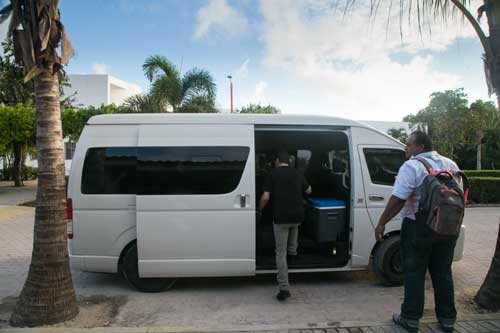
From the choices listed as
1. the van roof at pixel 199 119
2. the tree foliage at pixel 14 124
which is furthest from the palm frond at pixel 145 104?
the van roof at pixel 199 119

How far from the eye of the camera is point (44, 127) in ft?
12.2

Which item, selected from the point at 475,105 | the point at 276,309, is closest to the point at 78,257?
the point at 276,309

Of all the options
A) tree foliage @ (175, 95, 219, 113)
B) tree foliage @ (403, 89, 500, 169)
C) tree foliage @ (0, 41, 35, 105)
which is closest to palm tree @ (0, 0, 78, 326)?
tree foliage @ (175, 95, 219, 113)

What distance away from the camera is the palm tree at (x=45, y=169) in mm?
3658

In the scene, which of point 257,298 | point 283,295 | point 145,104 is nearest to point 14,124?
point 145,104

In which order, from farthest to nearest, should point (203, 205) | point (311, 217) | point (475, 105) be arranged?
point (475, 105), point (311, 217), point (203, 205)

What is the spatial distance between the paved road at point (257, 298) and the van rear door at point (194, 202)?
0.38m

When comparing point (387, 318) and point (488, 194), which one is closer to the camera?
point (387, 318)

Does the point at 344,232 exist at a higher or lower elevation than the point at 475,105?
lower

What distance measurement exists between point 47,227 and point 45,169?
63 centimetres

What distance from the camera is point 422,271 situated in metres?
3.55

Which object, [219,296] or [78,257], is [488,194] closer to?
[219,296]

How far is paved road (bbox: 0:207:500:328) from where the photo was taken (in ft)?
13.2

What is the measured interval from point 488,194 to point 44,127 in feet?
48.4
